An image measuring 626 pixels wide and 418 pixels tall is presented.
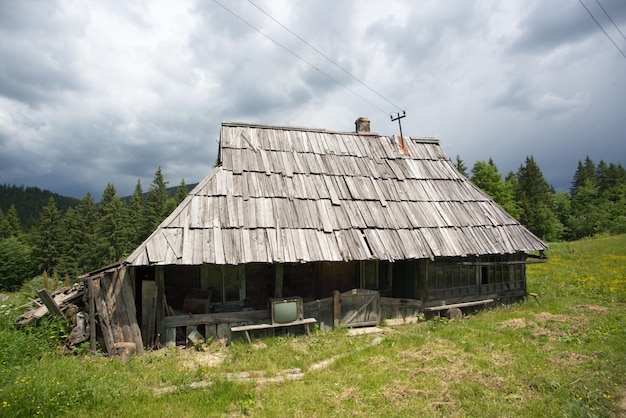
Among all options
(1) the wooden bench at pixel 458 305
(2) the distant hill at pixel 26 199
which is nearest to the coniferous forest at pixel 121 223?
(1) the wooden bench at pixel 458 305

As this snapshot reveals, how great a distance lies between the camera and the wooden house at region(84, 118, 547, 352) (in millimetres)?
8812

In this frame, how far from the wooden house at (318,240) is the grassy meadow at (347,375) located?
4.11ft

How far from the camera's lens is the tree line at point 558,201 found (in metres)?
44.4

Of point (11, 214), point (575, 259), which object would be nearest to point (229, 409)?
point (575, 259)

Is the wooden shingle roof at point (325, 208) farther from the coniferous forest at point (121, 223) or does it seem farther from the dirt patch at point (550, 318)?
the coniferous forest at point (121, 223)

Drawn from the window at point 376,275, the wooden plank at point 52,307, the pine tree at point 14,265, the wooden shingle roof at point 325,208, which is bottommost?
the pine tree at point 14,265

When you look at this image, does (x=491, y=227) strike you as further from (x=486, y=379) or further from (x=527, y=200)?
(x=527, y=200)

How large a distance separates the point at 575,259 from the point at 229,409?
26.0 m

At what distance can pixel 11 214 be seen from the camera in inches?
2263

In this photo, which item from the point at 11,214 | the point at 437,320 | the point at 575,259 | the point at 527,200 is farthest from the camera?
the point at 11,214

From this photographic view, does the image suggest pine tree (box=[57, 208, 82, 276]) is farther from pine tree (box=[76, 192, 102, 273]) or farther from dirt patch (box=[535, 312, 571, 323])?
dirt patch (box=[535, 312, 571, 323])

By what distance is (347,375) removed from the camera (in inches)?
264

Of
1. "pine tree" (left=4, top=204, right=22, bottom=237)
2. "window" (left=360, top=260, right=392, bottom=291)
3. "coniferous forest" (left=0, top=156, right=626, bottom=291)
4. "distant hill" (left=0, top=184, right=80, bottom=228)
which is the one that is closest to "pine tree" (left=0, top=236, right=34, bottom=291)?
"coniferous forest" (left=0, top=156, right=626, bottom=291)

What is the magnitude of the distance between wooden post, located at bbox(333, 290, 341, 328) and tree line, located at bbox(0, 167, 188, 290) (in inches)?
1547
